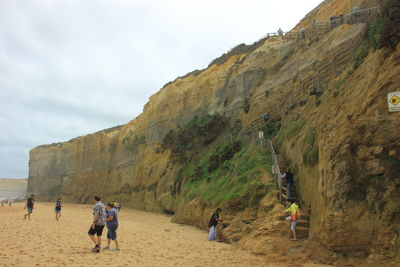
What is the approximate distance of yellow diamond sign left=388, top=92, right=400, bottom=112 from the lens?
321 inches

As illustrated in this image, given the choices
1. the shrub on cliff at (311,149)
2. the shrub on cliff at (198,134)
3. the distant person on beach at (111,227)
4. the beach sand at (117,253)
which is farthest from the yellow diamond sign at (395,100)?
the shrub on cliff at (198,134)

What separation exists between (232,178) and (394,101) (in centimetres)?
970

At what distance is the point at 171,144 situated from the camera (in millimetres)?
33969

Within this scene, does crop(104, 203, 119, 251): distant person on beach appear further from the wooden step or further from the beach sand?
the wooden step

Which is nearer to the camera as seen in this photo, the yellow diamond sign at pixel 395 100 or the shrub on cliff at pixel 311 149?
the yellow diamond sign at pixel 395 100

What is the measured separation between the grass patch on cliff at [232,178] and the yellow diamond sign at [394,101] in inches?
248

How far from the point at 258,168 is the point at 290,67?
34.7ft

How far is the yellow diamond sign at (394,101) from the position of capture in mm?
8148

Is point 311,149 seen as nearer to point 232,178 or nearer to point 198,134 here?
point 232,178

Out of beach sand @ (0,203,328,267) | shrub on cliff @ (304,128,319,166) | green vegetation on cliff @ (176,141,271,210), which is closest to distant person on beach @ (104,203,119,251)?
beach sand @ (0,203,328,267)

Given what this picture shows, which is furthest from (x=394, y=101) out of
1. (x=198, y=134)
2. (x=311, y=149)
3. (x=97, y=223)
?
(x=198, y=134)

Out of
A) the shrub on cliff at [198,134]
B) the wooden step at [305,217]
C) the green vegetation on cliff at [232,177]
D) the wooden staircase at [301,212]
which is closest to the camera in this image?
the wooden staircase at [301,212]

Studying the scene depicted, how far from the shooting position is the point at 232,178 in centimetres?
1691

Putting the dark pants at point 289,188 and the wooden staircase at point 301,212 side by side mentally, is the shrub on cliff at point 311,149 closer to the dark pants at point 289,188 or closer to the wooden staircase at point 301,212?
the dark pants at point 289,188
